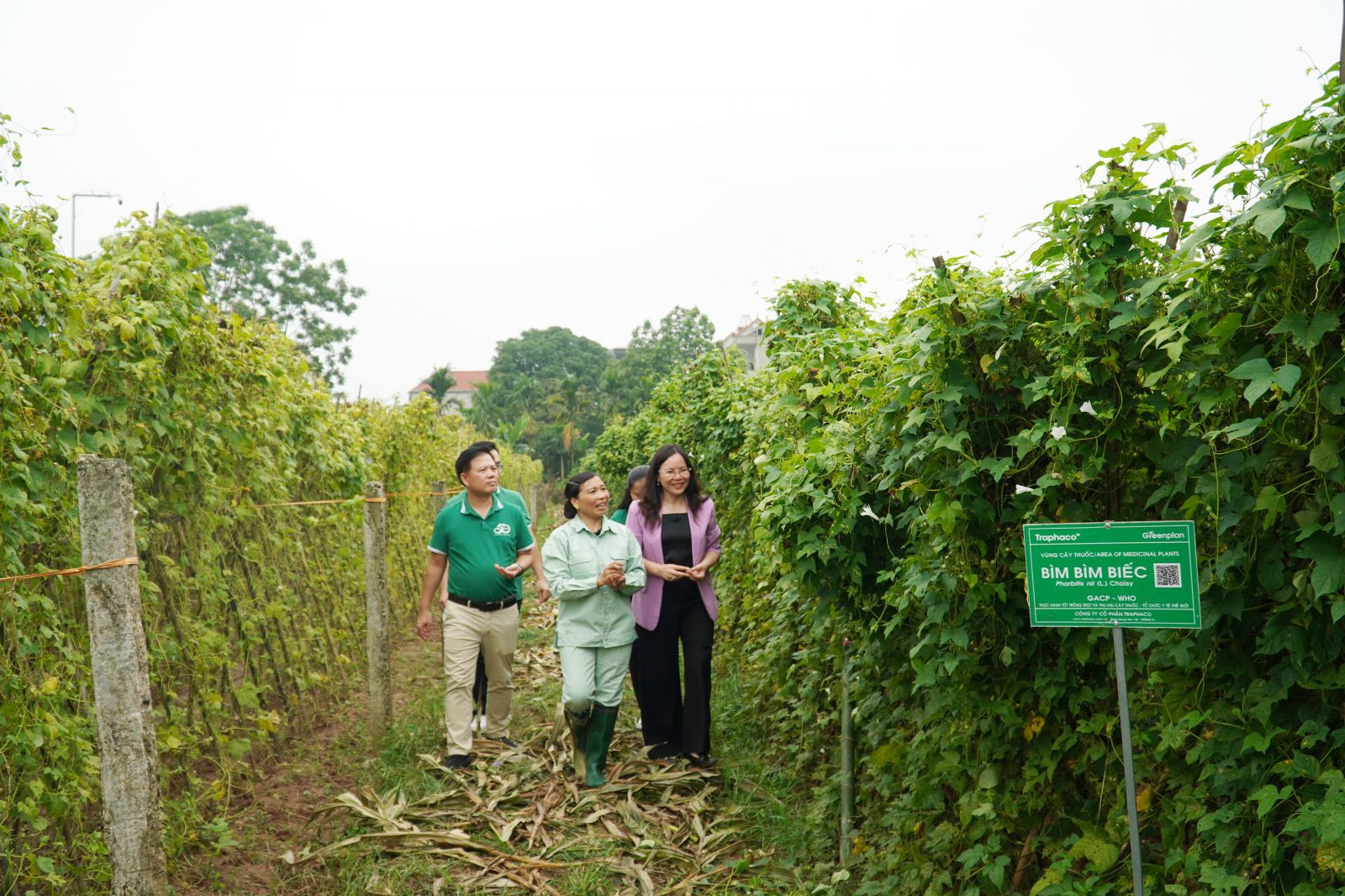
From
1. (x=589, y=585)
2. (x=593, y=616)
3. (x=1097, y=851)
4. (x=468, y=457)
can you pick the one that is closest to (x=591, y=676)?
(x=593, y=616)

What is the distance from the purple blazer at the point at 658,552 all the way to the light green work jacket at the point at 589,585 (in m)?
0.21

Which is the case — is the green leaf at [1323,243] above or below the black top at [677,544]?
above

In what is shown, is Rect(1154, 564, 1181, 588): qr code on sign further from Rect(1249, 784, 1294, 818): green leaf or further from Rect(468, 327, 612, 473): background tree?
Rect(468, 327, 612, 473): background tree

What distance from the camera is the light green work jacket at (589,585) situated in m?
6.30

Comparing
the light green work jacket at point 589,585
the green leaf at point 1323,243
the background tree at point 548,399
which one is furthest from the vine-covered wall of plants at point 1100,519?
the background tree at point 548,399

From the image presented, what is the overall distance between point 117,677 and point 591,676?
9.97ft

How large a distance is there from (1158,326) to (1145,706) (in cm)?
111

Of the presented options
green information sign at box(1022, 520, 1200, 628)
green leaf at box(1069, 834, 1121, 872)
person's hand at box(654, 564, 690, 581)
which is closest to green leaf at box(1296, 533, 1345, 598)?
green information sign at box(1022, 520, 1200, 628)

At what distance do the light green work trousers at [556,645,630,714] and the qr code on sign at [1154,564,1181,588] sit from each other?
3993 millimetres

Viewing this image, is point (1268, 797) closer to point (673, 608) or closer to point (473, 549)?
point (673, 608)

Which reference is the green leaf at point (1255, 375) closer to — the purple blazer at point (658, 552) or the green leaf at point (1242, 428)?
the green leaf at point (1242, 428)

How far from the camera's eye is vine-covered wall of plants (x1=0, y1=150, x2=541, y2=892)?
3844mm

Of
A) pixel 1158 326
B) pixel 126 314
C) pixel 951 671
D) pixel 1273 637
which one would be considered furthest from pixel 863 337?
pixel 126 314

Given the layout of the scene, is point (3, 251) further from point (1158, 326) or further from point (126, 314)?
point (1158, 326)
